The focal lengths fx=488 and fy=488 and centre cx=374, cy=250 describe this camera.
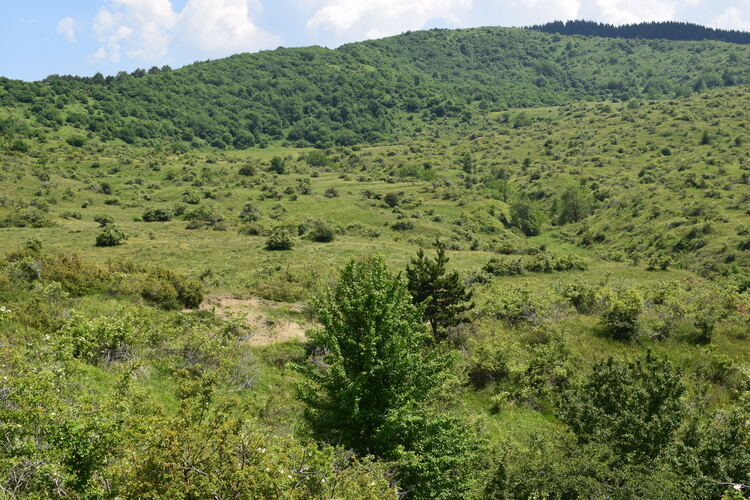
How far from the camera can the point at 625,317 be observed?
26984 mm

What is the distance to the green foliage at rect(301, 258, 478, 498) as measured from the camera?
496 inches

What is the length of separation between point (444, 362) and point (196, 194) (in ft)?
251

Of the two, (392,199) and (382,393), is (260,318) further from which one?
(392,199)

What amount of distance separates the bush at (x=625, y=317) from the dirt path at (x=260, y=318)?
1682 cm

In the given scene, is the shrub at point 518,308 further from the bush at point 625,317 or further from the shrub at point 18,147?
the shrub at point 18,147

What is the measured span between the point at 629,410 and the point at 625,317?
12.5m

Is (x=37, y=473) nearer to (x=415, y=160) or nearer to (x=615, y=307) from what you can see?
(x=615, y=307)

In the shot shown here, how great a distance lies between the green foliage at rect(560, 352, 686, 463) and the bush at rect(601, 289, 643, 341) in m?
9.70

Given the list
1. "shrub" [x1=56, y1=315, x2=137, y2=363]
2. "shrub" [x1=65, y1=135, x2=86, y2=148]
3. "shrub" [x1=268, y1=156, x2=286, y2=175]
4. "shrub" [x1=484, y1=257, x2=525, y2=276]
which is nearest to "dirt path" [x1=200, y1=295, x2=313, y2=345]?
"shrub" [x1=56, y1=315, x2=137, y2=363]

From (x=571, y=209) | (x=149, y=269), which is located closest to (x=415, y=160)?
(x=571, y=209)

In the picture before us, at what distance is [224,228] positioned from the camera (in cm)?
6094

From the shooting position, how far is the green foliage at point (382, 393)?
41.3ft

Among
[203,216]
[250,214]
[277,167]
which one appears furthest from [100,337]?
[277,167]

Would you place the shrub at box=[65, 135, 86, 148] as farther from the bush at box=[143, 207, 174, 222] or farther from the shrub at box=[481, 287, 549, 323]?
the shrub at box=[481, 287, 549, 323]
